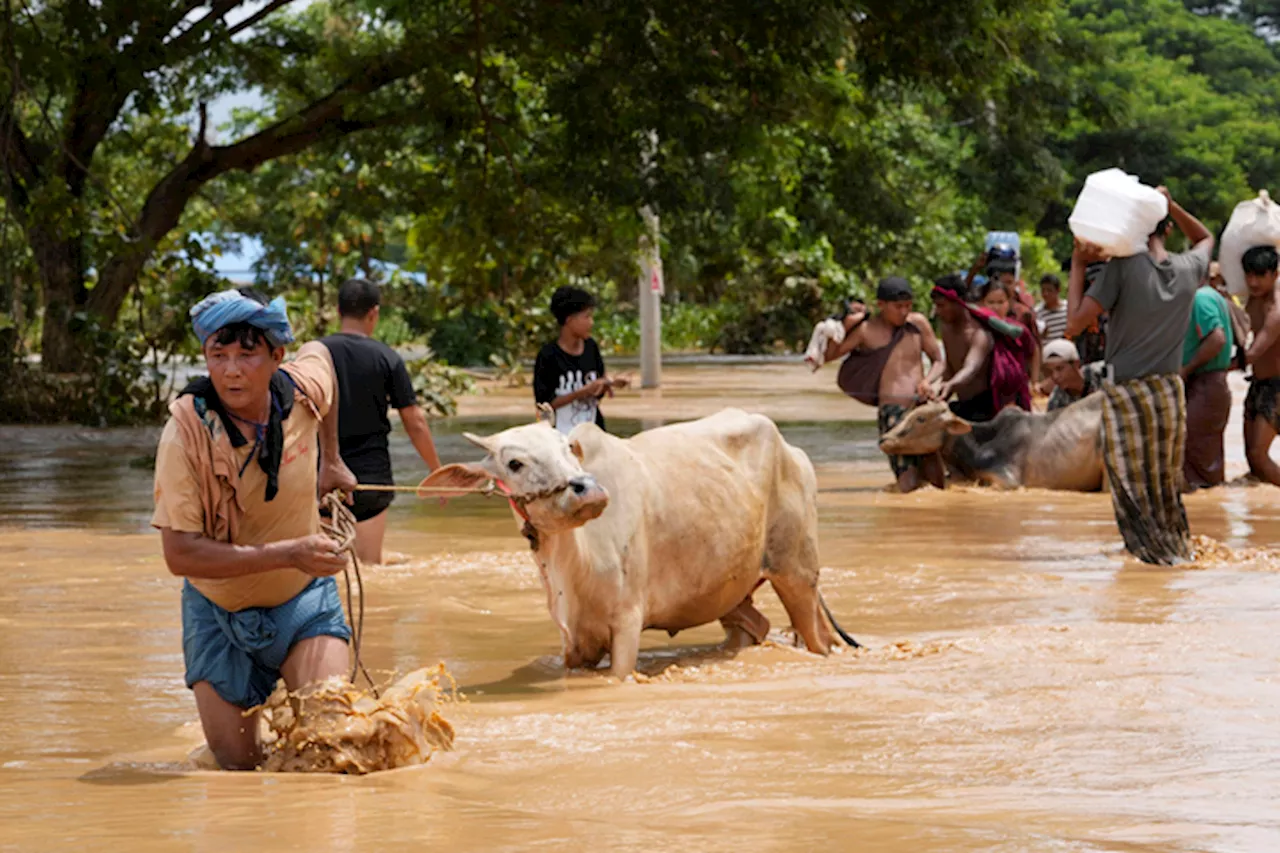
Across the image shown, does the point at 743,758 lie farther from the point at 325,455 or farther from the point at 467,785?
the point at 325,455

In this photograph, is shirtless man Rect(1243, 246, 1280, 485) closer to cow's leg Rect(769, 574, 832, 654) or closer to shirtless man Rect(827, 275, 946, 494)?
shirtless man Rect(827, 275, 946, 494)

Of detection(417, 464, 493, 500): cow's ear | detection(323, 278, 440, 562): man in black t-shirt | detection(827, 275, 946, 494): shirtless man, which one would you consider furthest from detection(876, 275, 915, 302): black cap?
detection(417, 464, 493, 500): cow's ear

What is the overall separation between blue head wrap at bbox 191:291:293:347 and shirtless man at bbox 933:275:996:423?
913 cm

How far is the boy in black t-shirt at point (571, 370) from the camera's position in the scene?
9688 mm

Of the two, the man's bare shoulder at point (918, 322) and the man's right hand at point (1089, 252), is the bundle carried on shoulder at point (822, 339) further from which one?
the man's right hand at point (1089, 252)

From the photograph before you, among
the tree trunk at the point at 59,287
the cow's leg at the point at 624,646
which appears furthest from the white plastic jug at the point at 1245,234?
the tree trunk at the point at 59,287

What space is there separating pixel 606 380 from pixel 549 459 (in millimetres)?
3245

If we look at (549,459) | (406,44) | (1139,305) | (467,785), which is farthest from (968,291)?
(467,785)

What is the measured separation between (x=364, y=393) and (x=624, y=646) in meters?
3.08

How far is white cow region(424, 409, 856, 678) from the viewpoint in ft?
21.4

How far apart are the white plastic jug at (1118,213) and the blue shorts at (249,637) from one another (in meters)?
5.50

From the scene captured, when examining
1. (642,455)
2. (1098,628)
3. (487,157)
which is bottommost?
(1098,628)

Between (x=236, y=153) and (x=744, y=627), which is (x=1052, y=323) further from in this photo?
(x=744, y=627)

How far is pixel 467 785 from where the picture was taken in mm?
5359
